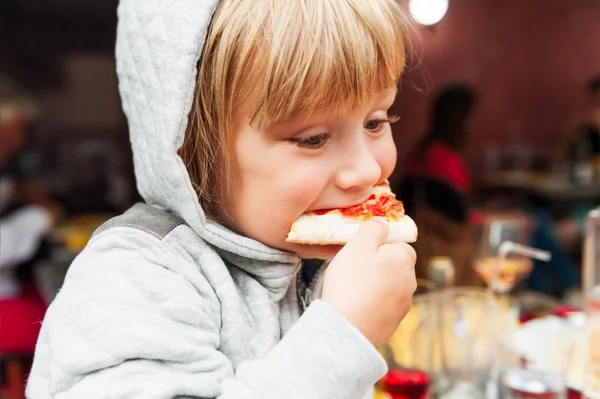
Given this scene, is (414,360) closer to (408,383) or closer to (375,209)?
(408,383)

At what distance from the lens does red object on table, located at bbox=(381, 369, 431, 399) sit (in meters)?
1.03

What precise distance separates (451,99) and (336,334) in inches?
115

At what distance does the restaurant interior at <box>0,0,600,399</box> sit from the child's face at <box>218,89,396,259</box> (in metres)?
0.15

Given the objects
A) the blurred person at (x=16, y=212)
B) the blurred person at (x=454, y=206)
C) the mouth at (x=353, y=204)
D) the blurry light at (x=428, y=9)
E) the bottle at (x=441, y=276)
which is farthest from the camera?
the blurred person at (x=16, y=212)

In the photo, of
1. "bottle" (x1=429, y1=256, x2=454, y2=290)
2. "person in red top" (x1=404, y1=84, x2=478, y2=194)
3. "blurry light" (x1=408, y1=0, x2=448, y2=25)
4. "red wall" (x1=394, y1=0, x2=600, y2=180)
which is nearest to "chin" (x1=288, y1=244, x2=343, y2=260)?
"bottle" (x1=429, y1=256, x2=454, y2=290)

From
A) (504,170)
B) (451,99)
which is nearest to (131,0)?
(451,99)

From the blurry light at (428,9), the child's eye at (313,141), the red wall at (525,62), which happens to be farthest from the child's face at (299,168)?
the red wall at (525,62)

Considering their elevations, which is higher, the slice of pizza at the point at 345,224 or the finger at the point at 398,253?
the slice of pizza at the point at 345,224

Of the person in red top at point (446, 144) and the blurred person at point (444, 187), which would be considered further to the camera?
the person in red top at point (446, 144)

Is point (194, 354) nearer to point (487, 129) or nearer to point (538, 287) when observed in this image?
point (538, 287)

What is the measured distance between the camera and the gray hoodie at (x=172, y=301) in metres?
0.59

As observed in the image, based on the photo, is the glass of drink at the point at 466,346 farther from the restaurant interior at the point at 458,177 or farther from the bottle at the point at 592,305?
the bottle at the point at 592,305

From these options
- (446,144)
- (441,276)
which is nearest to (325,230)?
(441,276)

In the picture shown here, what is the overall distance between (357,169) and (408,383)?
515 millimetres
